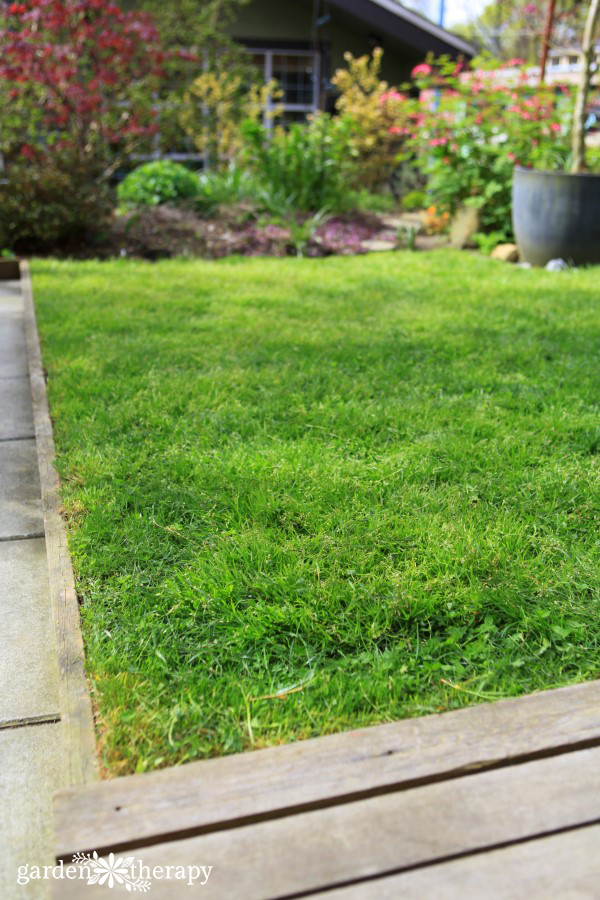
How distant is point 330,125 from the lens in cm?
948

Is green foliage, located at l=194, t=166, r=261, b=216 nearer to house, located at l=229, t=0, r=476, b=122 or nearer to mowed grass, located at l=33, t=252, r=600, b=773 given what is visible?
mowed grass, located at l=33, t=252, r=600, b=773

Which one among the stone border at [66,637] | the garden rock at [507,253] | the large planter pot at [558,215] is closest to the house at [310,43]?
the garden rock at [507,253]

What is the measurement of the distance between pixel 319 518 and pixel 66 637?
2.97 feet

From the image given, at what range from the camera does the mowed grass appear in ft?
6.11

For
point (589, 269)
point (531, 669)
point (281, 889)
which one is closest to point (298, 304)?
point (589, 269)

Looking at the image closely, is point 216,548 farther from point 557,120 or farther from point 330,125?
point 330,125

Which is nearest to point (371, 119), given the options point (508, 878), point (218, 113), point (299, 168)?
point (218, 113)

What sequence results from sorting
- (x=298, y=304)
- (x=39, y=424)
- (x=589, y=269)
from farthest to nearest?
(x=589, y=269) < (x=298, y=304) < (x=39, y=424)

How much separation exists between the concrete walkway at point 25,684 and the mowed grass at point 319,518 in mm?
157

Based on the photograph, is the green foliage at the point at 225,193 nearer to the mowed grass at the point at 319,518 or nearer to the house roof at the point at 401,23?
the mowed grass at the point at 319,518

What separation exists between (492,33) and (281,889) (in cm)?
3264

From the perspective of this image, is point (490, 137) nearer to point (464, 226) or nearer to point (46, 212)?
point (464, 226)

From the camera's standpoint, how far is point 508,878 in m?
1.26

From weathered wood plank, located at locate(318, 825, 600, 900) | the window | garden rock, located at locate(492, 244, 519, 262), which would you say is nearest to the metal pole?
garden rock, located at locate(492, 244, 519, 262)
